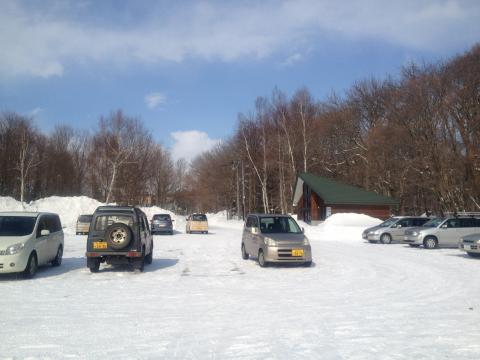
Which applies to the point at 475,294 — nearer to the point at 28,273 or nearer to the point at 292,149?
the point at 28,273

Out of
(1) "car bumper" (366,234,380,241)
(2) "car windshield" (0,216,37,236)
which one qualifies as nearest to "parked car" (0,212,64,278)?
(2) "car windshield" (0,216,37,236)

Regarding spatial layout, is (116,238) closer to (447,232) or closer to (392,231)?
(447,232)

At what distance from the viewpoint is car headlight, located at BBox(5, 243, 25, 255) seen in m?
11.9

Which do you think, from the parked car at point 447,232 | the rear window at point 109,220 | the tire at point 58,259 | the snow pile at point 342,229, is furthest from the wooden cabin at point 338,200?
the rear window at point 109,220

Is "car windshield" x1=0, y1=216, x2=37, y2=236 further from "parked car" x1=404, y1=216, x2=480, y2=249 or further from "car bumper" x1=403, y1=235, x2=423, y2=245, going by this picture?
"parked car" x1=404, y1=216, x2=480, y2=249

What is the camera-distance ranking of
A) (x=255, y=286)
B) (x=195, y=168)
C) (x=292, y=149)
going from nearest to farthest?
(x=255, y=286) → (x=292, y=149) → (x=195, y=168)

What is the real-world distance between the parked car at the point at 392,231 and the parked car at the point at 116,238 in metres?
17.0

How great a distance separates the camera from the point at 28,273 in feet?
41.1

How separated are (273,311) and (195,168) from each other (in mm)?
98200

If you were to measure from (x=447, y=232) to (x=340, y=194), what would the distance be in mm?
23309

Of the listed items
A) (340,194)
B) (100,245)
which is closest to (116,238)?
(100,245)

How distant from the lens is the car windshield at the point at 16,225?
12945mm

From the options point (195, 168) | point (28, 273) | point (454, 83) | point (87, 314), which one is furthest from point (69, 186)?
point (87, 314)

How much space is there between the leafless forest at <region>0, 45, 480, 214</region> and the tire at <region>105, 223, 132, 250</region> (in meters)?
31.2
